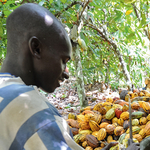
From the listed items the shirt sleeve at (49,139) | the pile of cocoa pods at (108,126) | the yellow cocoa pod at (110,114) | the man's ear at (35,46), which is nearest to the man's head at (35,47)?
the man's ear at (35,46)

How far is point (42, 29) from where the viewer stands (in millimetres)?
815

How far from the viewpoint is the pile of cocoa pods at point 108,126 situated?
158 cm

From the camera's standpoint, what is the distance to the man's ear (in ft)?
2.52

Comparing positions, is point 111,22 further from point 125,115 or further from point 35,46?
point 35,46

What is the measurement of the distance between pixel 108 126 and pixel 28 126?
1.38m

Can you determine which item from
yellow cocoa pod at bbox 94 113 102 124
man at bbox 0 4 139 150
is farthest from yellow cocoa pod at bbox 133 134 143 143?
man at bbox 0 4 139 150

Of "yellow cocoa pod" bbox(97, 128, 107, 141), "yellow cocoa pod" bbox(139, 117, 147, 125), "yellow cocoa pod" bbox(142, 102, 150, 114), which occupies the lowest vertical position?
"yellow cocoa pod" bbox(97, 128, 107, 141)

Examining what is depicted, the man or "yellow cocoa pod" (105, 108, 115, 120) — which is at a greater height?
the man

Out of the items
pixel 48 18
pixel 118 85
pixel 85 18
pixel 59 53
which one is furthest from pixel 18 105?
pixel 118 85

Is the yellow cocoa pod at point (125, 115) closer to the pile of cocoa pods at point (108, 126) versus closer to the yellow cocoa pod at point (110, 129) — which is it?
the pile of cocoa pods at point (108, 126)

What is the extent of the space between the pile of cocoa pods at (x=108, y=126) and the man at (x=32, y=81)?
973 millimetres

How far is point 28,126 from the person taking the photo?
0.50 m

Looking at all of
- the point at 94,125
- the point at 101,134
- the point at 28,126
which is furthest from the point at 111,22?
the point at 28,126

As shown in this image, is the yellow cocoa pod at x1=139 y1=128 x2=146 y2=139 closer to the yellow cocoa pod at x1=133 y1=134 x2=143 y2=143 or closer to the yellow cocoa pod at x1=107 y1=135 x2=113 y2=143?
the yellow cocoa pod at x1=133 y1=134 x2=143 y2=143
